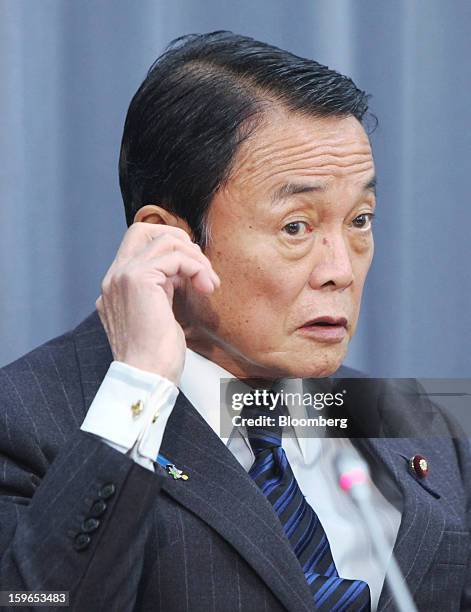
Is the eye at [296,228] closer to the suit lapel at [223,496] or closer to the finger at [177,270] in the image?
the finger at [177,270]

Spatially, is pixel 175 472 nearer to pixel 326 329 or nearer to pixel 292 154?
pixel 326 329

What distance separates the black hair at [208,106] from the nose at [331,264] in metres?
0.17

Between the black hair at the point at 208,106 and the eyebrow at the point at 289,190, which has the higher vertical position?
the black hair at the point at 208,106

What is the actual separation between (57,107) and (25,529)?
100cm

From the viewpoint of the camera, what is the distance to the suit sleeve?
118cm

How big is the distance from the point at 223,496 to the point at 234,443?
0.13 metres

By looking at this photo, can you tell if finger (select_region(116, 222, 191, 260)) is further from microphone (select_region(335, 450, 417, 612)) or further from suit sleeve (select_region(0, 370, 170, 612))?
microphone (select_region(335, 450, 417, 612))

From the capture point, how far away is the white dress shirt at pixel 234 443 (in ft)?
4.11

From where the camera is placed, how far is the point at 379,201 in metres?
2.12

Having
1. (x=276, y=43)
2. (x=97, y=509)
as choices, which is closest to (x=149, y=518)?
(x=97, y=509)

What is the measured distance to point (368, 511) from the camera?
1482 mm

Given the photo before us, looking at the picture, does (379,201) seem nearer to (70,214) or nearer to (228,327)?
(70,214)

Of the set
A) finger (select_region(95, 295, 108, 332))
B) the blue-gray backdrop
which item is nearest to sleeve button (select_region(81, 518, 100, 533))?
finger (select_region(95, 295, 108, 332))

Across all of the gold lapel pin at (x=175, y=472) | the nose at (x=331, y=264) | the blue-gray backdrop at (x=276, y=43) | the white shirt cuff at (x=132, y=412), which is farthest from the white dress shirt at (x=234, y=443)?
the blue-gray backdrop at (x=276, y=43)
